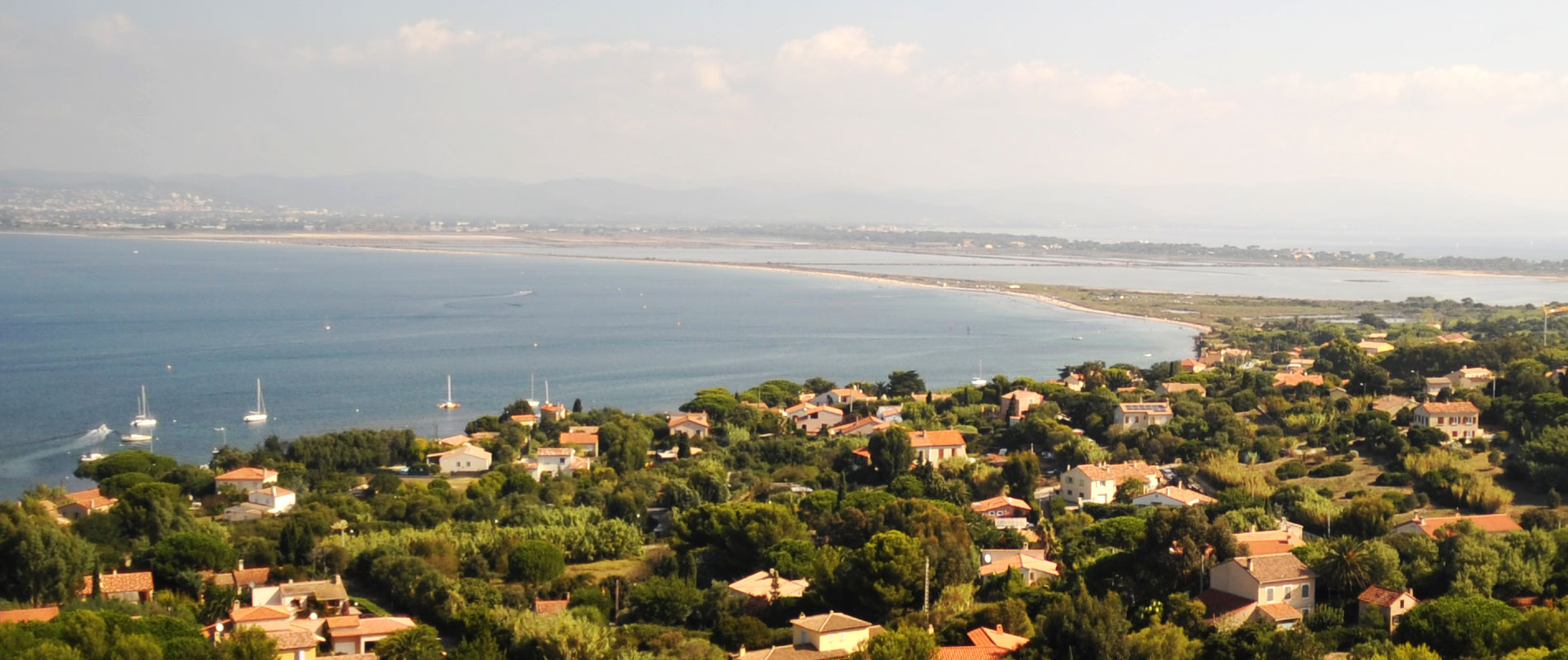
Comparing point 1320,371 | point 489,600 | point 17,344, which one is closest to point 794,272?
point 17,344

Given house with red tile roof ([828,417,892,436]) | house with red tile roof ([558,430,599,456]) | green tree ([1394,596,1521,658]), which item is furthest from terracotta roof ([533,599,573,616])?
house with red tile roof ([828,417,892,436])

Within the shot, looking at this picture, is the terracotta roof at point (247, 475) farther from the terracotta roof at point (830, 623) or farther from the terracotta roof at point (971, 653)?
the terracotta roof at point (971, 653)

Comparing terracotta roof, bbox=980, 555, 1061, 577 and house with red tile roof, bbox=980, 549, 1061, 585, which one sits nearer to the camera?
house with red tile roof, bbox=980, 549, 1061, 585

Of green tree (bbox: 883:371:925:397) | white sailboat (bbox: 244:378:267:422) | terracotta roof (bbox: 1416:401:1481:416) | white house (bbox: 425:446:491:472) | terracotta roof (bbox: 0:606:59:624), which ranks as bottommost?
white sailboat (bbox: 244:378:267:422)

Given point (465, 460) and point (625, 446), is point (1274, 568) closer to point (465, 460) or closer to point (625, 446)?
point (625, 446)

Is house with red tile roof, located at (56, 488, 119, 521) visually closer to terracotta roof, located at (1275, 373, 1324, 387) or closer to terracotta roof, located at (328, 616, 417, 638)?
terracotta roof, located at (328, 616, 417, 638)

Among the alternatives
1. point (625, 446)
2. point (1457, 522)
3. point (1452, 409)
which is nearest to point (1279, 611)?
point (1457, 522)


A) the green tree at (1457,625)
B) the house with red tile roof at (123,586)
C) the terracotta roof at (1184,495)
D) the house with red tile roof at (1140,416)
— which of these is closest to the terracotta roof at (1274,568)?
the green tree at (1457,625)
